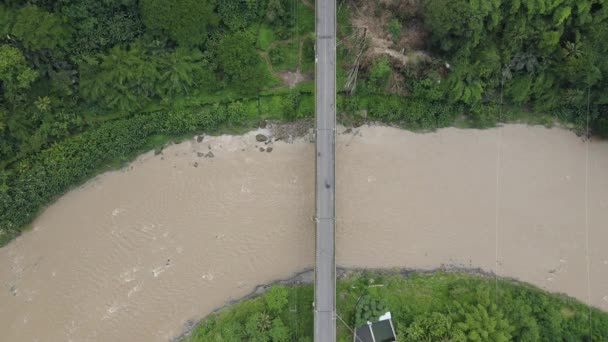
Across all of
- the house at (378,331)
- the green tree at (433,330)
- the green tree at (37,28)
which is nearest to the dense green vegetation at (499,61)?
the green tree at (433,330)

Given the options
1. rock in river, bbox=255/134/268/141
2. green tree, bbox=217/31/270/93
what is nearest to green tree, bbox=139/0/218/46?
green tree, bbox=217/31/270/93

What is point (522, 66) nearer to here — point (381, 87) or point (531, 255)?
point (381, 87)

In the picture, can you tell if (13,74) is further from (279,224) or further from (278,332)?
(278,332)

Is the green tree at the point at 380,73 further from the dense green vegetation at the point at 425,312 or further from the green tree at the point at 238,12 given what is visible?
the dense green vegetation at the point at 425,312

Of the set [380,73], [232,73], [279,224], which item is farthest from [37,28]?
[380,73]

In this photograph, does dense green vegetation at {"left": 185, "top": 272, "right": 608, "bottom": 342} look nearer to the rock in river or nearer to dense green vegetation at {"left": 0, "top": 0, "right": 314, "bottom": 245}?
the rock in river

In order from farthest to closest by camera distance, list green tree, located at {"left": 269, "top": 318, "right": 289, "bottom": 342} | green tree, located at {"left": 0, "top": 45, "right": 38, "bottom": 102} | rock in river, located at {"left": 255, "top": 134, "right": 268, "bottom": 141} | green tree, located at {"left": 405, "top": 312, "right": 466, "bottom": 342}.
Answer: rock in river, located at {"left": 255, "top": 134, "right": 268, "bottom": 141}, green tree, located at {"left": 269, "top": 318, "right": 289, "bottom": 342}, green tree, located at {"left": 405, "top": 312, "right": 466, "bottom": 342}, green tree, located at {"left": 0, "top": 45, "right": 38, "bottom": 102}
